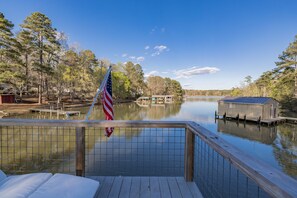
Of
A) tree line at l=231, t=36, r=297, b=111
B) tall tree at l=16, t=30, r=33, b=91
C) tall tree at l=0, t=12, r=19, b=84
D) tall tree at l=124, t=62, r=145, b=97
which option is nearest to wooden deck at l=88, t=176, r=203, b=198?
tall tree at l=0, t=12, r=19, b=84

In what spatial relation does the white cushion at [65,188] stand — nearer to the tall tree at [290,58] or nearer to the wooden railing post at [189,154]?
the wooden railing post at [189,154]

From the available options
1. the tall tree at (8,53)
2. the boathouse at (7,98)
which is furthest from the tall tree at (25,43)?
the boathouse at (7,98)

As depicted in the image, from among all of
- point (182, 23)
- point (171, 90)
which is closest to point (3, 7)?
point (182, 23)

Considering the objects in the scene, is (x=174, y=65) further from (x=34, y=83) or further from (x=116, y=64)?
(x=34, y=83)

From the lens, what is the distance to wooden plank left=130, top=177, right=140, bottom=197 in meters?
1.95

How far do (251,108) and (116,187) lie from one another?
17504mm

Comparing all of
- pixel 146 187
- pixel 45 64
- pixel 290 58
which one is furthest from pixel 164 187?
pixel 290 58

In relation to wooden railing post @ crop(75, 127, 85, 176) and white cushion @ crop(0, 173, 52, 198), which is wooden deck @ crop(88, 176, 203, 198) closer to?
wooden railing post @ crop(75, 127, 85, 176)

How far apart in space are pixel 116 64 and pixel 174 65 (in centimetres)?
1359

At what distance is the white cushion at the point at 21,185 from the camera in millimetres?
1336

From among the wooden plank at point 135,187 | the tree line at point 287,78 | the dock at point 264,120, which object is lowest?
the dock at point 264,120

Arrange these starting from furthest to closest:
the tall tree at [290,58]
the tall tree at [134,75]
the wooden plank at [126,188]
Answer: the tall tree at [134,75] → the tall tree at [290,58] → the wooden plank at [126,188]

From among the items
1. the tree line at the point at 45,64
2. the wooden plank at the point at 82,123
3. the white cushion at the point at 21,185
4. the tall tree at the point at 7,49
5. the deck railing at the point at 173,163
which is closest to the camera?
the deck railing at the point at 173,163

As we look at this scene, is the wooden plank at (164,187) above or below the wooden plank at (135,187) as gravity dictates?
below
